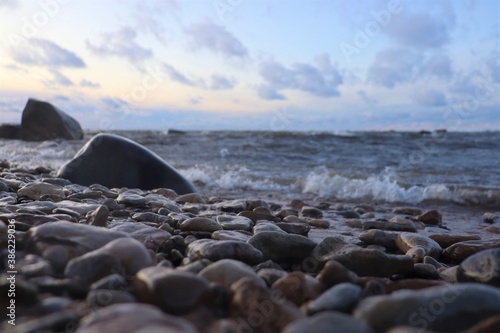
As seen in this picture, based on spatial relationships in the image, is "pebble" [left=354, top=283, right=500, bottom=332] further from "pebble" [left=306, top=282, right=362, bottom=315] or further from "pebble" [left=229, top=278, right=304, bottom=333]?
"pebble" [left=229, top=278, right=304, bottom=333]

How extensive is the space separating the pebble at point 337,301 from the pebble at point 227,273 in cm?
23

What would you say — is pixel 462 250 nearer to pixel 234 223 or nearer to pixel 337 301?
pixel 234 223

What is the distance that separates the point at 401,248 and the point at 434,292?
65.6 inches

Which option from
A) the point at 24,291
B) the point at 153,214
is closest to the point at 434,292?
the point at 24,291

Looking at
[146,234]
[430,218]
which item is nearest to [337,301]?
[146,234]

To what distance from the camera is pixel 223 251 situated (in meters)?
1.94

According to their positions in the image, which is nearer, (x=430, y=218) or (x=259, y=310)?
(x=259, y=310)

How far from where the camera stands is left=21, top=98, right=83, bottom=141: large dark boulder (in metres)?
17.8

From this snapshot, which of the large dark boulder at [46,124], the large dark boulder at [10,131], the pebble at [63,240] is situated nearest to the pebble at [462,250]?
the pebble at [63,240]

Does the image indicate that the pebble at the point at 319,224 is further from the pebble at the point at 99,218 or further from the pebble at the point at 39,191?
the pebble at the point at 39,191

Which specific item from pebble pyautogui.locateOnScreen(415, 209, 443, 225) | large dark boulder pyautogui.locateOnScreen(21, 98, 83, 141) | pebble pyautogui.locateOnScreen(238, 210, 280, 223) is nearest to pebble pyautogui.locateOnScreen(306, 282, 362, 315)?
pebble pyautogui.locateOnScreen(238, 210, 280, 223)

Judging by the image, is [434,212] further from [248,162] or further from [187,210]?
[248,162]

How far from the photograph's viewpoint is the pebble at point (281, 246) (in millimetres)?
2278

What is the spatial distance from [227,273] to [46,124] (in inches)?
726
